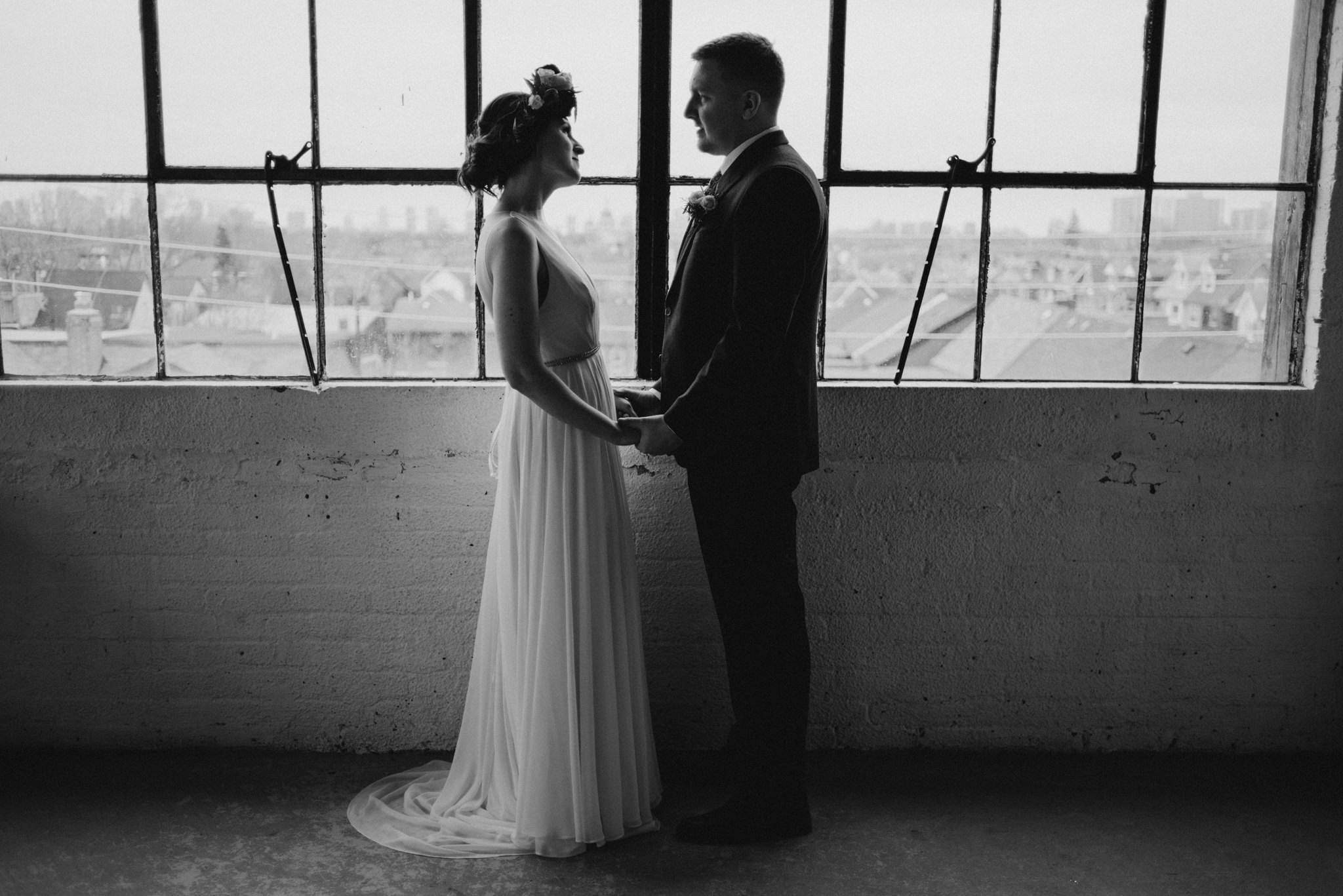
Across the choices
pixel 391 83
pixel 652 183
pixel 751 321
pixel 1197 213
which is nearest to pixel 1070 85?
pixel 1197 213

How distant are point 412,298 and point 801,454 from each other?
3.92 ft

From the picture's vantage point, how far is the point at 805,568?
2.98 m

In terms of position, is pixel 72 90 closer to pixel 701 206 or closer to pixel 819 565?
pixel 701 206

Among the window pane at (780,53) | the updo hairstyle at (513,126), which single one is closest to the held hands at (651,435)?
the updo hairstyle at (513,126)

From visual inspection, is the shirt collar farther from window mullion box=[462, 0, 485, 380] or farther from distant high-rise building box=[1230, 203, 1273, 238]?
distant high-rise building box=[1230, 203, 1273, 238]

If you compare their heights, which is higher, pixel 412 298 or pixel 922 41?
pixel 922 41

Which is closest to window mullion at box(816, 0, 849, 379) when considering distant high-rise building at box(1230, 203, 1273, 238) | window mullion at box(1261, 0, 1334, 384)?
distant high-rise building at box(1230, 203, 1273, 238)

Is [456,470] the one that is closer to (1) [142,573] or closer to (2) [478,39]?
(1) [142,573]

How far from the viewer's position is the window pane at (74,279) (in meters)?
2.89

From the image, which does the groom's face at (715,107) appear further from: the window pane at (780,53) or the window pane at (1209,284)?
the window pane at (1209,284)

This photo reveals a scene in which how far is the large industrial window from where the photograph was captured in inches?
113

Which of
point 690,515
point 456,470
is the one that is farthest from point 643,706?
point 456,470

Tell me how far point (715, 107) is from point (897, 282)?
2.66 feet

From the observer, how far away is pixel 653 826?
257 centimetres
